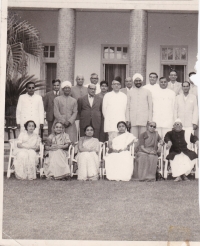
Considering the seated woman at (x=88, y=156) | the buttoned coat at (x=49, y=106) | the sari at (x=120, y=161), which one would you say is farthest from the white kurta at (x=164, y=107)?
the buttoned coat at (x=49, y=106)

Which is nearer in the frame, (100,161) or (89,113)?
(100,161)

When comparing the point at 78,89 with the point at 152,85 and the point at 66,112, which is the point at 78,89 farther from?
the point at 152,85

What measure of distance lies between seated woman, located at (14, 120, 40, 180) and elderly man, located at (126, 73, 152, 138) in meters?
1.45

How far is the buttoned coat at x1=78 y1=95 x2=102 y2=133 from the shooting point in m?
8.12

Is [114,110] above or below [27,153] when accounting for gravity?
above

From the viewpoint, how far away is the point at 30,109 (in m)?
7.55


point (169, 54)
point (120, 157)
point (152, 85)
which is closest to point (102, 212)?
point (120, 157)

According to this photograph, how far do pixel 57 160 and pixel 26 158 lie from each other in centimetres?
47

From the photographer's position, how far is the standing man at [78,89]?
805 cm

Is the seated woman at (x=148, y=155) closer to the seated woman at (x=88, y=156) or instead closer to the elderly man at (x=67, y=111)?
the seated woman at (x=88, y=156)

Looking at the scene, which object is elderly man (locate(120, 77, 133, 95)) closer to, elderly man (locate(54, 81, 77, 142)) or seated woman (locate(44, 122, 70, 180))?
elderly man (locate(54, 81, 77, 142))

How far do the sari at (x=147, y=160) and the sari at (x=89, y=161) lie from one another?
59 cm

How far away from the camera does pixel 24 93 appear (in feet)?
23.8

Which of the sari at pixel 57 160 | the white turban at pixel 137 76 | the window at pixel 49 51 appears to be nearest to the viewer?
the sari at pixel 57 160
